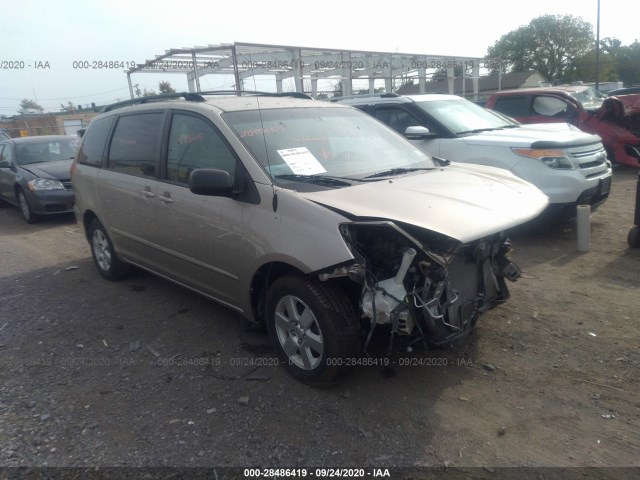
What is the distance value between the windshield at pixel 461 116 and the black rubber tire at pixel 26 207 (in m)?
7.30

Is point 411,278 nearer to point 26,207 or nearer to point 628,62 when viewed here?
point 26,207

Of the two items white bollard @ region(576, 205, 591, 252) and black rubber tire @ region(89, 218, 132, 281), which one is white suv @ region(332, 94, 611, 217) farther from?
black rubber tire @ region(89, 218, 132, 281)

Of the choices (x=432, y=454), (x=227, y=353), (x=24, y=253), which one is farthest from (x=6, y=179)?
(x=432, y=454)

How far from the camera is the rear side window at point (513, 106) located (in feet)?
35.1

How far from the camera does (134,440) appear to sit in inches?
117

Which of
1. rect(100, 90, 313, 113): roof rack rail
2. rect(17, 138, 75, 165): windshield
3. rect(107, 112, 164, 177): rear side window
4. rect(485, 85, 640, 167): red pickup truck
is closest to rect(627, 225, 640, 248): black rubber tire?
rect(100, 90, 313, 113): roof rack rail

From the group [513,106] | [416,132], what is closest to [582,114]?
[513,106]

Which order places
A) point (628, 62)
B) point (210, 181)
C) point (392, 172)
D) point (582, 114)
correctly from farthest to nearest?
point (628, 62), point (582, 114), point (392, 172), point (210, 181)

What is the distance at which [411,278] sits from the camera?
309 centimetres

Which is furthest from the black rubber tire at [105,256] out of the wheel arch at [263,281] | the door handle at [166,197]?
the wheel arch at [263,281]

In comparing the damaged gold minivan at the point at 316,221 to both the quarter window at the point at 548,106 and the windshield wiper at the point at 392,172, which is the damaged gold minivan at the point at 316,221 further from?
the quarter window at the point at 548,106

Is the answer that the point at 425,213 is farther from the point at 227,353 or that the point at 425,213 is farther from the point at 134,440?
the point at 134,440

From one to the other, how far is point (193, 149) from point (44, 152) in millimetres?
7930

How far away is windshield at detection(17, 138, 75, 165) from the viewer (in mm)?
10219
